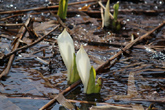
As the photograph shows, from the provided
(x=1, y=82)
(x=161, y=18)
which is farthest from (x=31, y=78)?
(x=161, y=18)

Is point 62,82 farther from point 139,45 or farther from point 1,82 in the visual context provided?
point 139,45

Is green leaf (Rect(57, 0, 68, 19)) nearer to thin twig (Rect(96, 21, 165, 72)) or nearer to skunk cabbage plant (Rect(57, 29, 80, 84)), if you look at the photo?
thin twig (Rect(96, 21, 165, 72))

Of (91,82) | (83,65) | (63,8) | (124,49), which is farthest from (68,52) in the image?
(63,8)

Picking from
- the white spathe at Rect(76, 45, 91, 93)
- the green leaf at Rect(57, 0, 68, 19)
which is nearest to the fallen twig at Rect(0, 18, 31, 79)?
the green leaf at Rect(57, 0, 68, 19)

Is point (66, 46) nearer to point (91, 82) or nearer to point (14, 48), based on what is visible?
point (91, 82)

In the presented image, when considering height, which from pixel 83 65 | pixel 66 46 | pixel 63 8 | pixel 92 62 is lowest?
pixel 92 62
